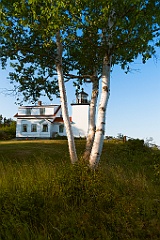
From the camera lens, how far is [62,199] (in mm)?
5645

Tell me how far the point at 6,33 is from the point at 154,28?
221 inches

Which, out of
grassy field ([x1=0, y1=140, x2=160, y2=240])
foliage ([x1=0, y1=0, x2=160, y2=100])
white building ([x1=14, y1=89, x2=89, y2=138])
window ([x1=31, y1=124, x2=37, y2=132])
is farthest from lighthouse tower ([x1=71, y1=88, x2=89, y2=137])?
grassy field ([x1=0, y1=140, x2=160, y2=240])

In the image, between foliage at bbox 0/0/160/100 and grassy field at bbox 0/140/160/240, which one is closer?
grassy field at bbox 0/140/160/240

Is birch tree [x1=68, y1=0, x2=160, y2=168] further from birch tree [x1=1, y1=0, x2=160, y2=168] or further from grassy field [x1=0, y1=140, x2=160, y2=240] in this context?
grassy field [x1=0, y1=140, x2=160, y2=240]

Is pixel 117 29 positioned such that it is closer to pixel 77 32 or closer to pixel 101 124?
pixel 77 32

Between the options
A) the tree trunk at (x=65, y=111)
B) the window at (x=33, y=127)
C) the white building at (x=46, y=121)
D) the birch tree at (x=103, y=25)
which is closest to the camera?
the birch tree at (x=103, y=25)

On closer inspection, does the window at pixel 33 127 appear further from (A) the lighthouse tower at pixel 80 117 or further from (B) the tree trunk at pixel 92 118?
(B) the tree trunk at pixel 92 118

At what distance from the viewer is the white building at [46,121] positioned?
3769 centimetres

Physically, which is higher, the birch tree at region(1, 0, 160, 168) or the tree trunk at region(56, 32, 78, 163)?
the birch tree at region(1, 0, 160, 168)

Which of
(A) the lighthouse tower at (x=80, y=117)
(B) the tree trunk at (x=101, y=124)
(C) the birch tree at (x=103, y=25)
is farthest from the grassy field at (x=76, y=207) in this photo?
(A) the lighthouse tower at (x=80, y=117)

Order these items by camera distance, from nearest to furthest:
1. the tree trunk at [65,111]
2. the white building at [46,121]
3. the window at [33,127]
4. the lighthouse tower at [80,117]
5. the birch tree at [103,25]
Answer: the birch tree at [103,25] → the tree trunk at [65,111] → the lighthouse tower at [80,117] → the white building at [46,121] → the window at [33,127]

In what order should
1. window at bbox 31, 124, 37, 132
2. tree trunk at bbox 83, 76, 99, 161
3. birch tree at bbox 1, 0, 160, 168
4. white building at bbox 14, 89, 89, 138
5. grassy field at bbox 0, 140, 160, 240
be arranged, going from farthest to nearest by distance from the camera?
window at bbox 31, 124, 37, 132 → white building at bbox 14, 89, 89, 138 → tree trunk at bbox 83, 76, 99, 161 → birch tree at bbox 1, 0, 160, 168 → grassy field at bbox 0, 140, 160, 240

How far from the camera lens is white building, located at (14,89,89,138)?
37.7 meters

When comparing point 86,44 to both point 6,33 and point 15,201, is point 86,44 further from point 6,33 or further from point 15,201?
point 15,201
